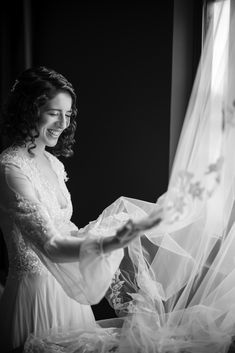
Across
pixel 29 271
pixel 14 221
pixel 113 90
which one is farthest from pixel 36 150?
pixel 113 90

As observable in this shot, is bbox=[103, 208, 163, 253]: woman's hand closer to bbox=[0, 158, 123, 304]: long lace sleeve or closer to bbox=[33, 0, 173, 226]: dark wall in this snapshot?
bbox=[0, 158, 123, 304]: long lace sleeve

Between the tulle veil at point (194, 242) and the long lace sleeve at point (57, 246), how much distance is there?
0.64ft

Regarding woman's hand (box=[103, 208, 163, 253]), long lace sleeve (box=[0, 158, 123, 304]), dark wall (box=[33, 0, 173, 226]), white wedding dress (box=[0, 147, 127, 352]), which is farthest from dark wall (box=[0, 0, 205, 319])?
woman's hand (box=[103, 208, 163, 253])

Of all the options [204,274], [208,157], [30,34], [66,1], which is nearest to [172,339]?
[204,274]

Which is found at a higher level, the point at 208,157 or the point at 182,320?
the point at 208,157

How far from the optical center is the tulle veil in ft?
3.52

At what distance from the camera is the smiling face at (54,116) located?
4.76ft

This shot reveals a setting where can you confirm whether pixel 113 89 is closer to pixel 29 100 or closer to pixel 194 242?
pixel 29 100

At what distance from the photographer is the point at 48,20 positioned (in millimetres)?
2727

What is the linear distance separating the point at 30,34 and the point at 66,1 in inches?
17.1

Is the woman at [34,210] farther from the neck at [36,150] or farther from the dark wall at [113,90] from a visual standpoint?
the dark wall at [113,90]

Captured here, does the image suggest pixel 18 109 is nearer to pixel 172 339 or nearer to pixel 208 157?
pixel 208 157

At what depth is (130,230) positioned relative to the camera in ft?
3.34

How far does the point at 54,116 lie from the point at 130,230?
0.63m
